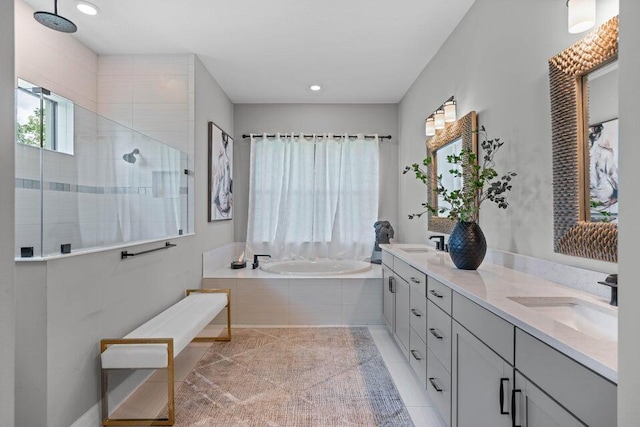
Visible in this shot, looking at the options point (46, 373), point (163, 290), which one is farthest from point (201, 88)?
point (46, 373)

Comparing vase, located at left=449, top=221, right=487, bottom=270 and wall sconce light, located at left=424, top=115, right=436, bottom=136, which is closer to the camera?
vase, located at left=449, top=221, right=487, bottom=270

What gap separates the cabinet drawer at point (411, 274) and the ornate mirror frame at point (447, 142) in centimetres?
54

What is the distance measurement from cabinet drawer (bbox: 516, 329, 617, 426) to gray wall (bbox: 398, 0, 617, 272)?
0.61 meters

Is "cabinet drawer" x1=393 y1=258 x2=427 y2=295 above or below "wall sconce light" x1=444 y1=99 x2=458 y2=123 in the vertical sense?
below

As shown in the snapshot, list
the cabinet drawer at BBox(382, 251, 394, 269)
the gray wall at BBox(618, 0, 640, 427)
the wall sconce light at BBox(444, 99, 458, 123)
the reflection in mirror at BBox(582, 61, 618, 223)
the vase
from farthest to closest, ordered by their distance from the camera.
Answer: the cabinet drawer at BBox(382, 251, 394, 269)
the wall sconce light at BBox(444, 99, 458, 123)
the vase
the reflection in mirror at BBox(582, 61, 618, 223)
the gray wall at BBox(618, 0, 640, 427)

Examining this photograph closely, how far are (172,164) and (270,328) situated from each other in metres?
1.79

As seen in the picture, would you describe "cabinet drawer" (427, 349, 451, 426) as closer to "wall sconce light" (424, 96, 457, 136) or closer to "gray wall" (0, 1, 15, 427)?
"gray wall" (0, 1, 15, 427)

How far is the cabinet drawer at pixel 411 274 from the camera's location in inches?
80.8

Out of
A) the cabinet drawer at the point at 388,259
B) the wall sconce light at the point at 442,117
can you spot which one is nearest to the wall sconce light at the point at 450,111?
the wall sconce light at the point at 442,117

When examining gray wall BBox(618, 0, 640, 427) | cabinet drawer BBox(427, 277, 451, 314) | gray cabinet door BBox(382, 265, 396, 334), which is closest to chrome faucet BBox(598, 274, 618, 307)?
cabinet drawer BBox(427, 277, 451, 314)

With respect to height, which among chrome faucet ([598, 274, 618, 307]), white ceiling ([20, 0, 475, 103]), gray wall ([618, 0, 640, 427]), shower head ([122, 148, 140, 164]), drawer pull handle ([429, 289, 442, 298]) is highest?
white ceiling ([20, 0, 475, 103])

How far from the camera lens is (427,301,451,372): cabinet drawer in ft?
5.34

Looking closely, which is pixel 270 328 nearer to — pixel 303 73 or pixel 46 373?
pixel 46 373

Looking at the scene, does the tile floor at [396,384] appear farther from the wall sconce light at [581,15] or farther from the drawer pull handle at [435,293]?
the wall sconce light at [581,15]
